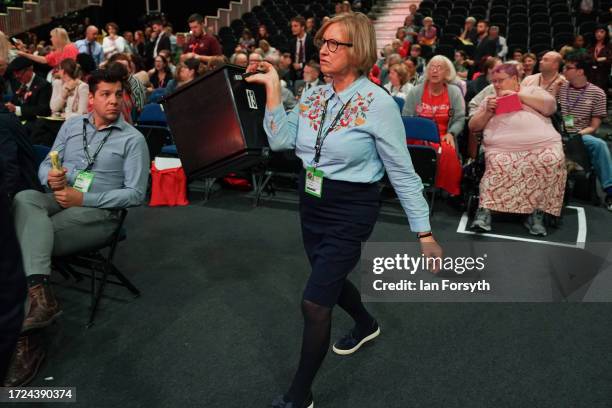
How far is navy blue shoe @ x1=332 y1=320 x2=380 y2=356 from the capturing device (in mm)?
2428

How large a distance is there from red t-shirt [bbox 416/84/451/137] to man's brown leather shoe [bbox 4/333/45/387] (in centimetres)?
351

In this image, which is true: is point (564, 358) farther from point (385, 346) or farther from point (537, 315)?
point (385, 346)

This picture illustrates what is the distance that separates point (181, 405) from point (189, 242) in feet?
6.19

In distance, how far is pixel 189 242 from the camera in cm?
388

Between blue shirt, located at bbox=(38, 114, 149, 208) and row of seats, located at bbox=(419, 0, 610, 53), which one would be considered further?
row of seats, located at bbox=(419, 0, 610, 53)

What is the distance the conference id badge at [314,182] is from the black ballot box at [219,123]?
204 mm

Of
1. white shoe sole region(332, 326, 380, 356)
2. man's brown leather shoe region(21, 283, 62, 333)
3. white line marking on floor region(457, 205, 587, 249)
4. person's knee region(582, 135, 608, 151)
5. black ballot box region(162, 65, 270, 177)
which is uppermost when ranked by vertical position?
black ballot box region(162, 65, 270, 177)

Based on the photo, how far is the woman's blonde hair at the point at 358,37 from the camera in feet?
5.62

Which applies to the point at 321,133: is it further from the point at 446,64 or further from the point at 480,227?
the point at 446,64

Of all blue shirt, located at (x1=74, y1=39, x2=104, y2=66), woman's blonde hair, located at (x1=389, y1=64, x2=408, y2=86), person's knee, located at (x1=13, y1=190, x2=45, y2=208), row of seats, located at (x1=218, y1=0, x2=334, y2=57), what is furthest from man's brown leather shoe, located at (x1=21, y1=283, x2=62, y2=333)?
row of seats, located at (x1=218, y1=0, x2=334, y2=57)

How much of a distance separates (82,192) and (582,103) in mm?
4142

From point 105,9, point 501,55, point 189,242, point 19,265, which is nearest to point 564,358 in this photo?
point 19,265

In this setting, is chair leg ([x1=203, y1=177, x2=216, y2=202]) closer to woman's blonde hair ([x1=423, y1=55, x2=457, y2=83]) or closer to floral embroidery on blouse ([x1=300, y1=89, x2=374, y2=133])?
woman's blonde hair ([x1=423, y1=55, x2=457, y2=83])

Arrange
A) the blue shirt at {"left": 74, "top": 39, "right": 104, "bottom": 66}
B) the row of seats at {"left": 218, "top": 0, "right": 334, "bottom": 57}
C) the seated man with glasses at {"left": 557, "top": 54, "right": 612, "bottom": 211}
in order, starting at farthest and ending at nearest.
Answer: the row of seats at {"left": 218, "top": 0, "right": 334, "bottom": 57}, the blue shirt at {"left": 74, "top": 39, "right": 104, "bottom": 66}, the seated man with glasses at {"left": 557, "top": 54, "right": 612, "bottom": 211}
